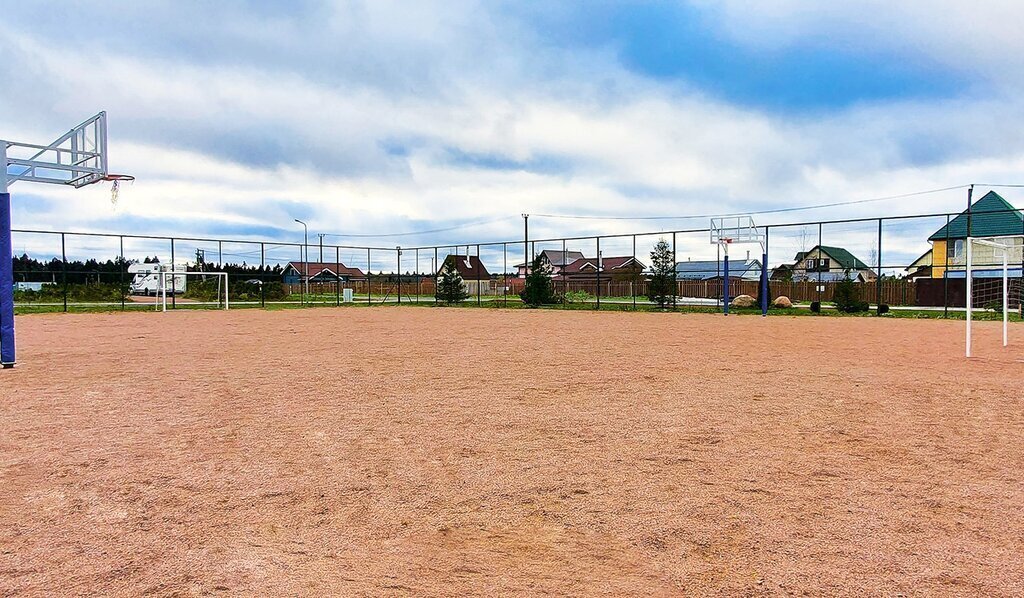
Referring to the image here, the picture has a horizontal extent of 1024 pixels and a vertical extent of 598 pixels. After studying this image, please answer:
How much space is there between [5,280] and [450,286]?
24.0 metres

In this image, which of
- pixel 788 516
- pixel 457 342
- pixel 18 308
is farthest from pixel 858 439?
pixel 18 308

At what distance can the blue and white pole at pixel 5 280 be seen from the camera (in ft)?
27.8

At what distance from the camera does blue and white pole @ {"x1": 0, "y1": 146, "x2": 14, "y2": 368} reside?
848cm

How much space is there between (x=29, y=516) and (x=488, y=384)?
14.2 ft

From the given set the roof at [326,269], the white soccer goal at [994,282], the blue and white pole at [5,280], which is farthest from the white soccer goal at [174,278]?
the white soccer goal at [994,282]

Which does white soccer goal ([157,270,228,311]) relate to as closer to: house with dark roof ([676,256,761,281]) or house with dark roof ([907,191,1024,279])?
house with dark roof ([676,256,761,281])

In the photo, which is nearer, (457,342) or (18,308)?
(457,342)

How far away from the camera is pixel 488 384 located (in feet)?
22.5

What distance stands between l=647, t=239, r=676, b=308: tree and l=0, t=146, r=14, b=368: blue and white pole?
72.9ft

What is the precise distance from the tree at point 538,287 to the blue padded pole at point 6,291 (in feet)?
73.0

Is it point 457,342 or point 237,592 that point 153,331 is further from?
point 237,592

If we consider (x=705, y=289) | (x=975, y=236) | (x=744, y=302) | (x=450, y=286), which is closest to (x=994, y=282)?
(x=975, y=236)

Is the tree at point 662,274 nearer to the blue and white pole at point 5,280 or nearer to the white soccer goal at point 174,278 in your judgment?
the white soccer goal at point 174,278

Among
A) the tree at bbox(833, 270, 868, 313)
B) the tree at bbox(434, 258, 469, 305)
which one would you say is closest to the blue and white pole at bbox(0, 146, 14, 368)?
the tree at bbox(434, 258, 469, 305)
